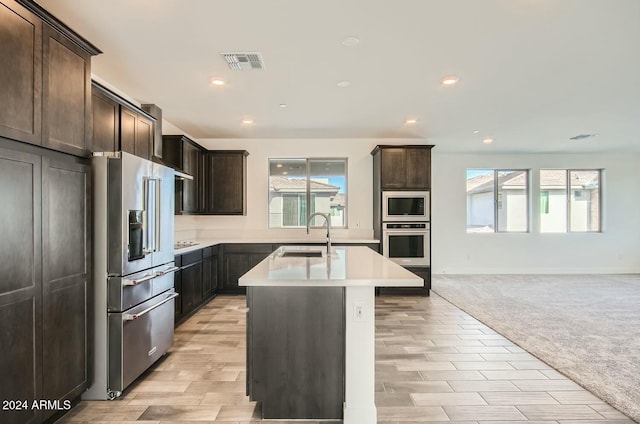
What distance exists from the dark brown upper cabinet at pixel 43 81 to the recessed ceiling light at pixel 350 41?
1844 millimetres

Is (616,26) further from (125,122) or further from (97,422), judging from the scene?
(97,422)

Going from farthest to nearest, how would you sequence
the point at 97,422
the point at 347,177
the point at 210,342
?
the point at 347,177
the point at 210,342
the point at 97,422

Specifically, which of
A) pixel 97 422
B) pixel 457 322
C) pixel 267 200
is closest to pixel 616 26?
pixel 457 322

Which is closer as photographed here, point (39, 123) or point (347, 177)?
point (39, 123)

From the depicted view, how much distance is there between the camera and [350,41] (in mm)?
2686

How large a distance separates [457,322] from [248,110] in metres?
3.83

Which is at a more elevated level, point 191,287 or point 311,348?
point 311,348

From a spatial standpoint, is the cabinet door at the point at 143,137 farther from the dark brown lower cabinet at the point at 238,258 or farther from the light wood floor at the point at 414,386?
the dark brown lower cabinet at the point at 238,258

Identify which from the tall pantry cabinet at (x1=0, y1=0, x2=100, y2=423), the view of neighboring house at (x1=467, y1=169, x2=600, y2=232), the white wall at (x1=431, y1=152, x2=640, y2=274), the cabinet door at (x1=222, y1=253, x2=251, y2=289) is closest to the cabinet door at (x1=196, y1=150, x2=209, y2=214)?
the cabinet door at (x1=222, y1=253, x2=251, y2=289)

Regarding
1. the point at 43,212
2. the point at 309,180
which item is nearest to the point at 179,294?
the point at 43,212

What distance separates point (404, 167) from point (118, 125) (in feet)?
13.8

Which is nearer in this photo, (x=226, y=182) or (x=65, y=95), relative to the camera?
(x=65, y=95)

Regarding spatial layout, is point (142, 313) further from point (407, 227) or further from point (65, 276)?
point (407, 227)

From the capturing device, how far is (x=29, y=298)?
5.87 ft
